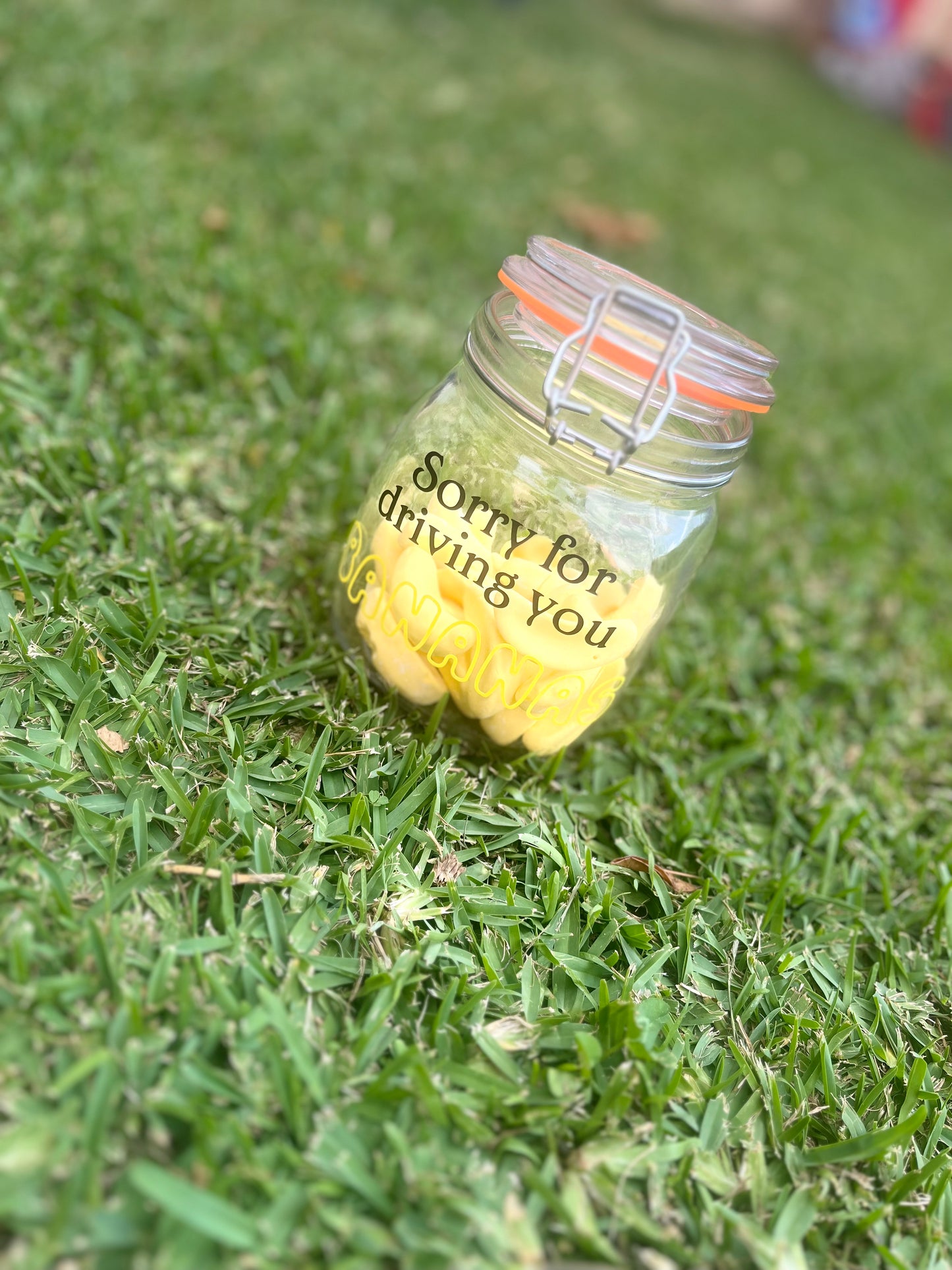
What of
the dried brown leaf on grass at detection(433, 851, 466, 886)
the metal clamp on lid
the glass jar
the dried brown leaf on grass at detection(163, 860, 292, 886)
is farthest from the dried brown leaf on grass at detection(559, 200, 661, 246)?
the dried brown leaf on grass at detection(163, 860, 292, 886)

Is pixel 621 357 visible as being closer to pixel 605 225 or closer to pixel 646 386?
A: pixel 646 386

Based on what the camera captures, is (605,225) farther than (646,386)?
Yes

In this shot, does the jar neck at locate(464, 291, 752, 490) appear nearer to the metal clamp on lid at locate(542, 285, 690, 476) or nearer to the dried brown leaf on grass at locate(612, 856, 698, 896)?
the metal clamp on lid at locate(542, 285, 690, 476)

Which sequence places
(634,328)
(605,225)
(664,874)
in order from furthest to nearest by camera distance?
(605,225)
(664,874)
(634,328)

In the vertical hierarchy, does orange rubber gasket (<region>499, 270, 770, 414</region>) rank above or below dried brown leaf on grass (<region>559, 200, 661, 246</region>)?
above

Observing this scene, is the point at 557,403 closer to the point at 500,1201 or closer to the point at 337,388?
the point at 500,1201

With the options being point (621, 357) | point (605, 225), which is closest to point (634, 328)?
point (621, 357)

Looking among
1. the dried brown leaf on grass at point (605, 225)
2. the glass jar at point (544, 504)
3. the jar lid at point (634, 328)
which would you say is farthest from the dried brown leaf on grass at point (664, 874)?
the dried brown leaf on grass at point (605, 225)
